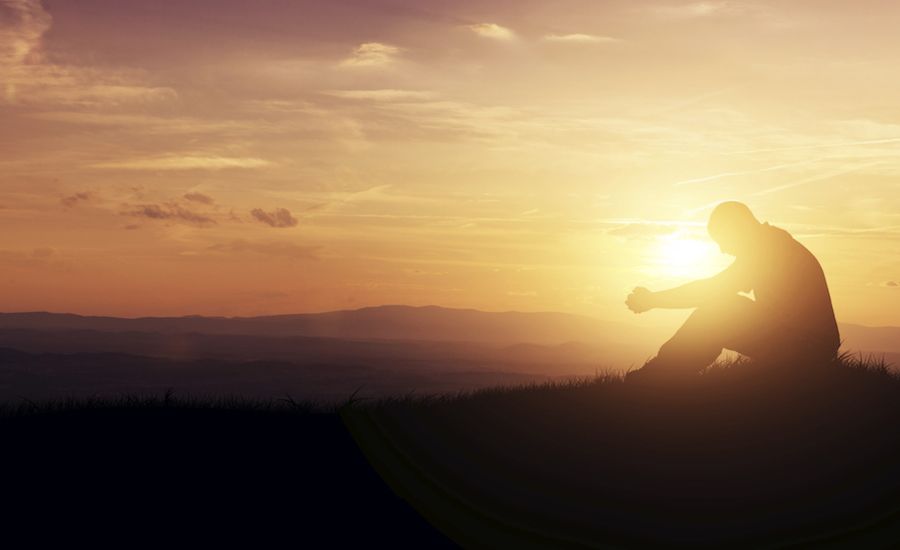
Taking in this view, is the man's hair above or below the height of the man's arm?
above

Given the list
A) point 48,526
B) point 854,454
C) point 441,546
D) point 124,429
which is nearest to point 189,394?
point 124,429

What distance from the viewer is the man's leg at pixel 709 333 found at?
1301 cm

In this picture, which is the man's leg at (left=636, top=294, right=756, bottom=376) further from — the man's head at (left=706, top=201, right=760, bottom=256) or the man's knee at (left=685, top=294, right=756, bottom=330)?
the man's head at (left=706, top=201, right=760, bottom=256)

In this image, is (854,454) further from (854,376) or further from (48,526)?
(48,526)

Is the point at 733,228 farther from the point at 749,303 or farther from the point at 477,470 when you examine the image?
the point at 477,470

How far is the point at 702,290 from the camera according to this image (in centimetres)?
1312

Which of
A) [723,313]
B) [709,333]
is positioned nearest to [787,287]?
[723,313]

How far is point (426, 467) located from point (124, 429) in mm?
4032

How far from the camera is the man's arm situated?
1311 centimetres

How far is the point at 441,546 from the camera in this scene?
A: 9156 mm

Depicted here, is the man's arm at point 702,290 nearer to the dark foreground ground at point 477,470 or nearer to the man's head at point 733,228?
the man's head at point 733,228

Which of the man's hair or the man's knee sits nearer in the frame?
the man's knee

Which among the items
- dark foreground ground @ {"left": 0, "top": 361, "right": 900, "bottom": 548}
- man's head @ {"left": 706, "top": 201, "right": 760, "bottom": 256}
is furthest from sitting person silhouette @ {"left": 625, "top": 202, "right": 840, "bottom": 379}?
dark foreground ground @ {"left": 0, "top": 361, "right": 900, "bottom": 548}

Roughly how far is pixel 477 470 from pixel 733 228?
5.65 metres
